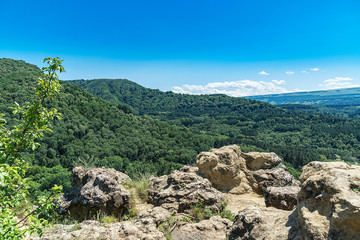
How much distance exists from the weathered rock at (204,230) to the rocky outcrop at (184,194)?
1.09 metres

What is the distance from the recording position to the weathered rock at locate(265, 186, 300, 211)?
6.98m

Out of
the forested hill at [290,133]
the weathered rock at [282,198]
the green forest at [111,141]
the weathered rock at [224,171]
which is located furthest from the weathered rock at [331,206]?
the forested hill at [290,133]

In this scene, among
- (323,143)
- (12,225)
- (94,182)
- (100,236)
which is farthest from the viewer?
(323,143)

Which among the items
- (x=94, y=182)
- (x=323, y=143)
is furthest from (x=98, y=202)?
(x=323, y=143)

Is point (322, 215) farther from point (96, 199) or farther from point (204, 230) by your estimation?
point (96, 199)

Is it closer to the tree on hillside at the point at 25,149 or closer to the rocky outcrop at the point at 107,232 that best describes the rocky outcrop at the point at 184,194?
the rocky outcrop at the point at 107,232

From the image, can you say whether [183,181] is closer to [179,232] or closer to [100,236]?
[179,232]

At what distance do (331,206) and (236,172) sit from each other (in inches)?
273

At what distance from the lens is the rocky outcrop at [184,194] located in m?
6.84

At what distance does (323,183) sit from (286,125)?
170 m

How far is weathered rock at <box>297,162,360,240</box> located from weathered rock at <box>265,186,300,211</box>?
4030mm

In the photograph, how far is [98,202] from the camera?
7.09 meters

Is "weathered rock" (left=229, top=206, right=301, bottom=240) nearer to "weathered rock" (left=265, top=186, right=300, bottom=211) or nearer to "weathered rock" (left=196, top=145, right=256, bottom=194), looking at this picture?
"weathered rock" (left=265, top=186, right=300, bottom=211)

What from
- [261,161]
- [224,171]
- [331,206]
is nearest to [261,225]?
[331,206]
